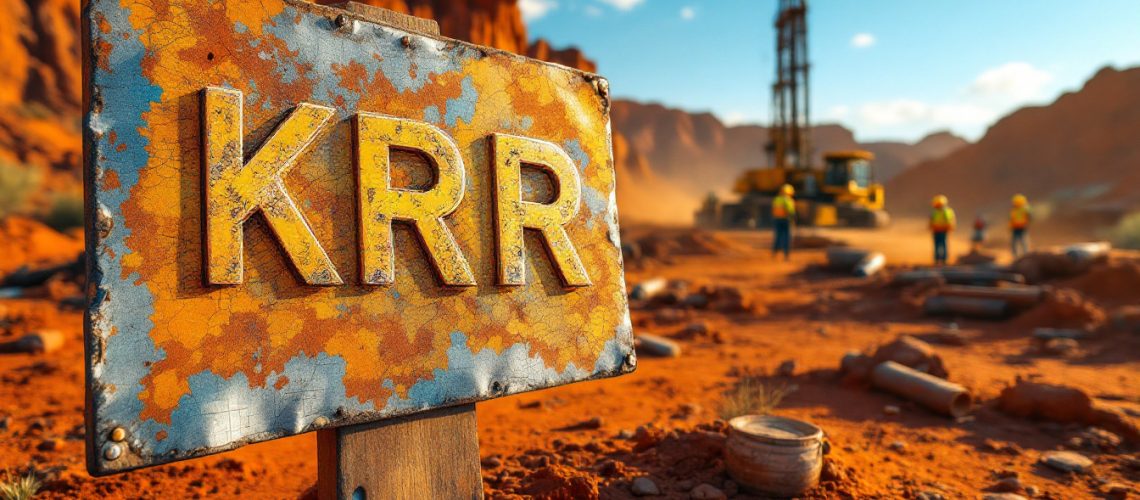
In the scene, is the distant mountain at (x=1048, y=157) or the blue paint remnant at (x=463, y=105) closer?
the blue paint remnant at (x=463, y=105)

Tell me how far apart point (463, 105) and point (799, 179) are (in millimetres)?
24663

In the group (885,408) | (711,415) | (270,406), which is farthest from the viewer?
(885,408)

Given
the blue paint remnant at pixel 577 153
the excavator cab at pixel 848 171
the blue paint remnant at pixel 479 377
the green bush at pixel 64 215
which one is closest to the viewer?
the blue paint remnant at pixel 479 377

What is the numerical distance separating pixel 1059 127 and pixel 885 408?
173ft

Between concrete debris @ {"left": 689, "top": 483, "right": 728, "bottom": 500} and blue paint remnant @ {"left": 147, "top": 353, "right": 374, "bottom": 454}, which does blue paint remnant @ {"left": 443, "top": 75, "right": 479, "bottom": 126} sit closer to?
blue paint remnant @ {"left": 147, "top": 353, "right": 374, "bottom": 454}

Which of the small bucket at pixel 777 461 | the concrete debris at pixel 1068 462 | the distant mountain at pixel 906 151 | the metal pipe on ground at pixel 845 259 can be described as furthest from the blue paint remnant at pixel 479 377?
the distant mountain at pixel 906 151

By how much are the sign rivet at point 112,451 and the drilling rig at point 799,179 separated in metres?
23.4

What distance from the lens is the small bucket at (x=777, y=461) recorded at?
2.55 meters

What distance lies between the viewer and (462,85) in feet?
5.45

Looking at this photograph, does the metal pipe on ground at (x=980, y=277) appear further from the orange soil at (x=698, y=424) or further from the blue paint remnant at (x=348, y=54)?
the blue paint remnant at (x=348, y=54)

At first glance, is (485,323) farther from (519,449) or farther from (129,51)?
(519,449)

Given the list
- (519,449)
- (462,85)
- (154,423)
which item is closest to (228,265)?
(154,423)

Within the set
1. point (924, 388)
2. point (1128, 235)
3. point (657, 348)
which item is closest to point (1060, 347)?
point (924, 388)

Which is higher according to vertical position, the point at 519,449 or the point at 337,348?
the point at 337,348
